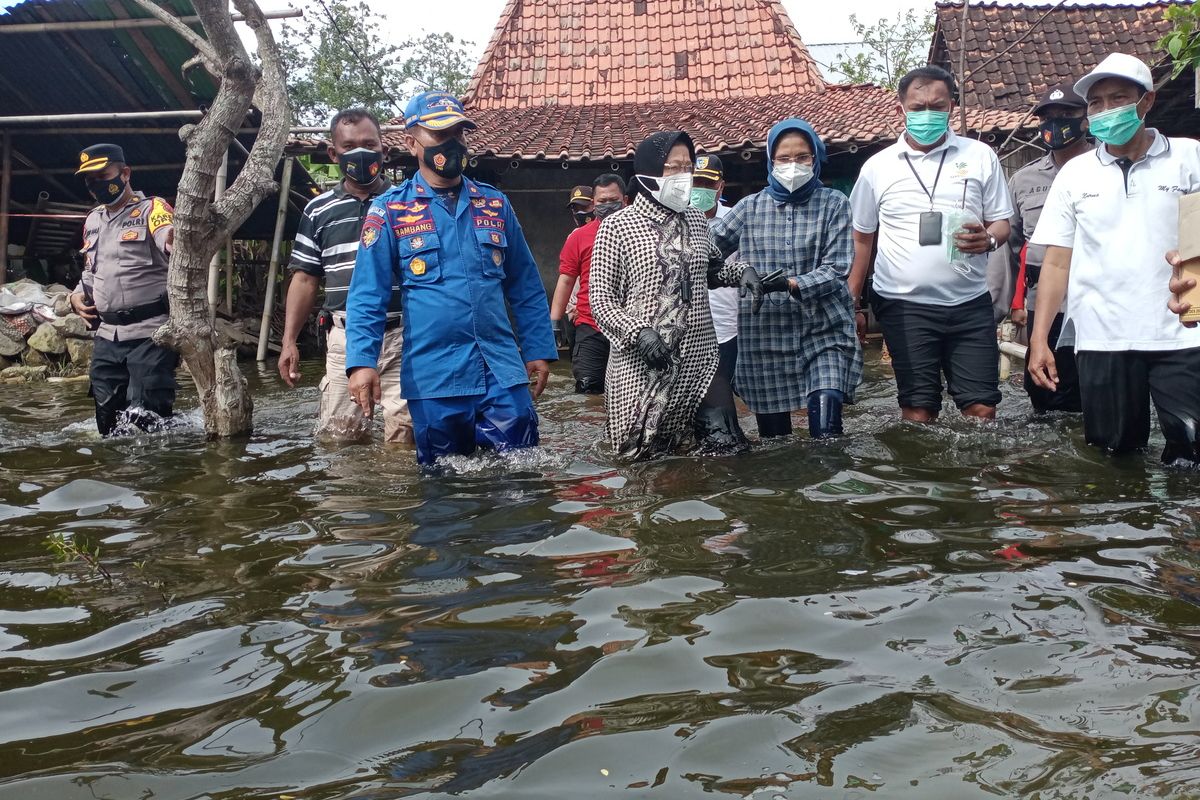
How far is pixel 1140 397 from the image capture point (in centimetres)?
521

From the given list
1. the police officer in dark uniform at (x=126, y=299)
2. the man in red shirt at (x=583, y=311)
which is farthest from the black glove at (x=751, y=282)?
the police officer in dark uniform at (x=126, y=299)

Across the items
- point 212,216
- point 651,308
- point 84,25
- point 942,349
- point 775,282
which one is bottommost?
point 942,349

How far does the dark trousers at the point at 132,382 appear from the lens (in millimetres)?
7277

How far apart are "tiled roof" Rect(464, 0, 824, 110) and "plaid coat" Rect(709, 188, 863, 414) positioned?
12.9 meters

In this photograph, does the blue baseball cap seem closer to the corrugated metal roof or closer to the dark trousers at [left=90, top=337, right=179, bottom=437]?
the dark trousers at [left=90, top=337, right=179, bottom=437]

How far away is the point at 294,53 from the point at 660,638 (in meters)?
33.8

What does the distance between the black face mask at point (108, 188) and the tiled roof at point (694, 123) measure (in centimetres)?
672

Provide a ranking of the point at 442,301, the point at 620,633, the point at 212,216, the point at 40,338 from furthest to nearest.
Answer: the point at 40,338, the point at 212,216, the point at 442,301, the point at 620,633

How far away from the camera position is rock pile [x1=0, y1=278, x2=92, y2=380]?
1302 centimetres

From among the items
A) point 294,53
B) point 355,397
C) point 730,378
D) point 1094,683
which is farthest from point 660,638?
point 294,53

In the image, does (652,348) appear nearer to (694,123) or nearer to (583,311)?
(583,311)

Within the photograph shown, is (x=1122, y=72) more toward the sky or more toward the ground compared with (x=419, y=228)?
more toward the sky

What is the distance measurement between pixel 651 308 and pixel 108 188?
3.85m

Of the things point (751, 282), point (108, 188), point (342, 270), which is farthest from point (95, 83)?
point (751, 282)
